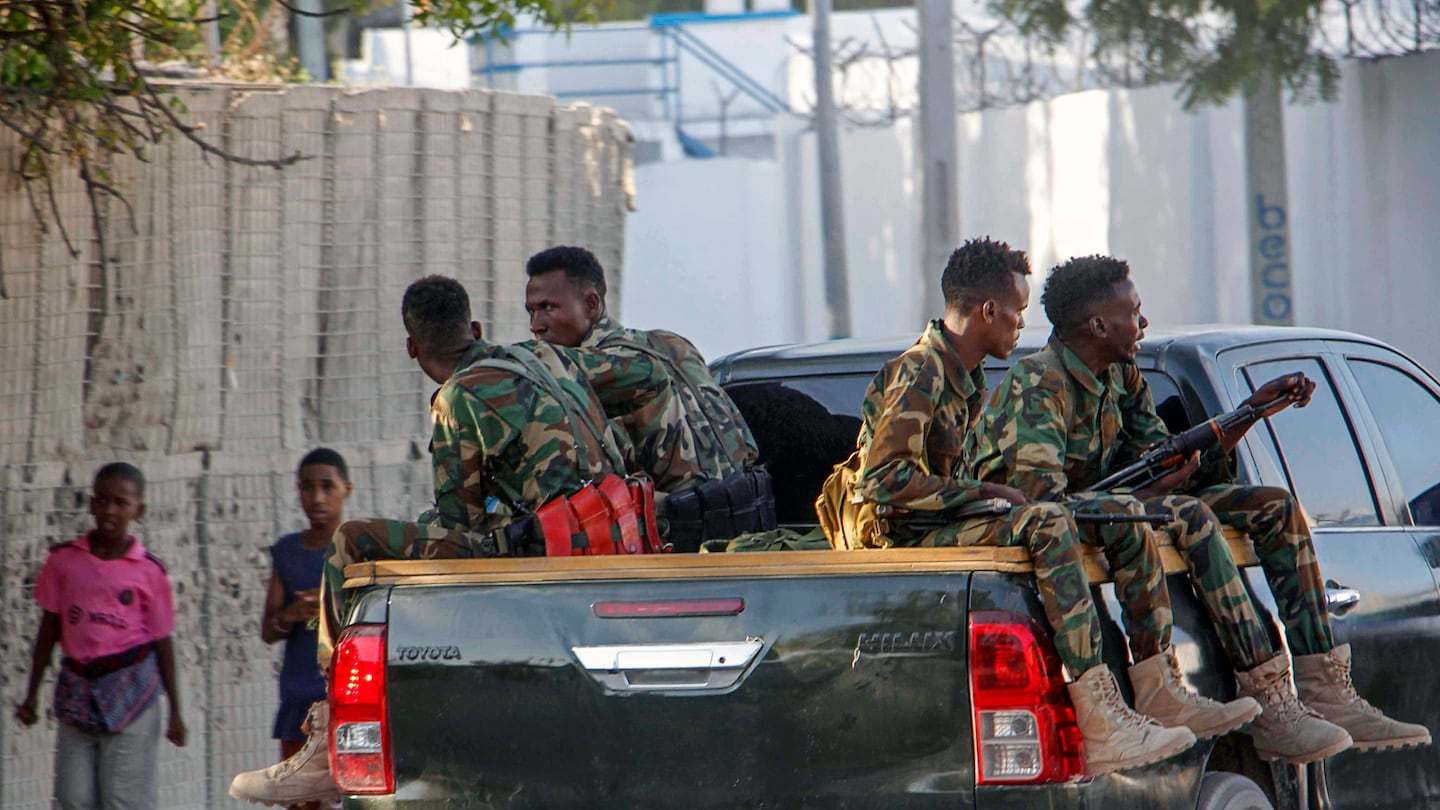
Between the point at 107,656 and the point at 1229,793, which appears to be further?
the point at 107,656

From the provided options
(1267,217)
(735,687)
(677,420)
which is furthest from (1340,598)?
(1267,217)

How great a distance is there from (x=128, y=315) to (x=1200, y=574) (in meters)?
4.21

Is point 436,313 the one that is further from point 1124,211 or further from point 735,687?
point 1124,211

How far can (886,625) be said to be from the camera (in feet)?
11.3

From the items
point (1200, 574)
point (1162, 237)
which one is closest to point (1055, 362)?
point (1200, 574)

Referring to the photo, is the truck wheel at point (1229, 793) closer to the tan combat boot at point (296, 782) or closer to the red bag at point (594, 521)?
the red bag at point (594, 521)

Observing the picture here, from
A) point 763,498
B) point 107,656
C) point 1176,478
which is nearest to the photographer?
point 1176,478

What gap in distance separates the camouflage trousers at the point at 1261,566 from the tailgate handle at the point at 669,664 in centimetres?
110

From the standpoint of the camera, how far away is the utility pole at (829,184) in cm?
1666

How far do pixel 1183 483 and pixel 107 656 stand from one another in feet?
10.9

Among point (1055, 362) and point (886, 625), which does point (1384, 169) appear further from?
point (886, 625)

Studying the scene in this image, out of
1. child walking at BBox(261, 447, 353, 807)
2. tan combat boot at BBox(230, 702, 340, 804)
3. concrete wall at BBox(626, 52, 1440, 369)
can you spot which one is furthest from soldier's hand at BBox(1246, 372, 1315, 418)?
concrete wall at BBox(626, 52, 1440, 369)

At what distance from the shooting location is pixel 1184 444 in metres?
4.34

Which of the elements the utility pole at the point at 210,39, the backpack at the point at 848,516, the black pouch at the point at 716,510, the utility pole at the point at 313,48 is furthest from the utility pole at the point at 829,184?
the backpack at the point at 848,516
